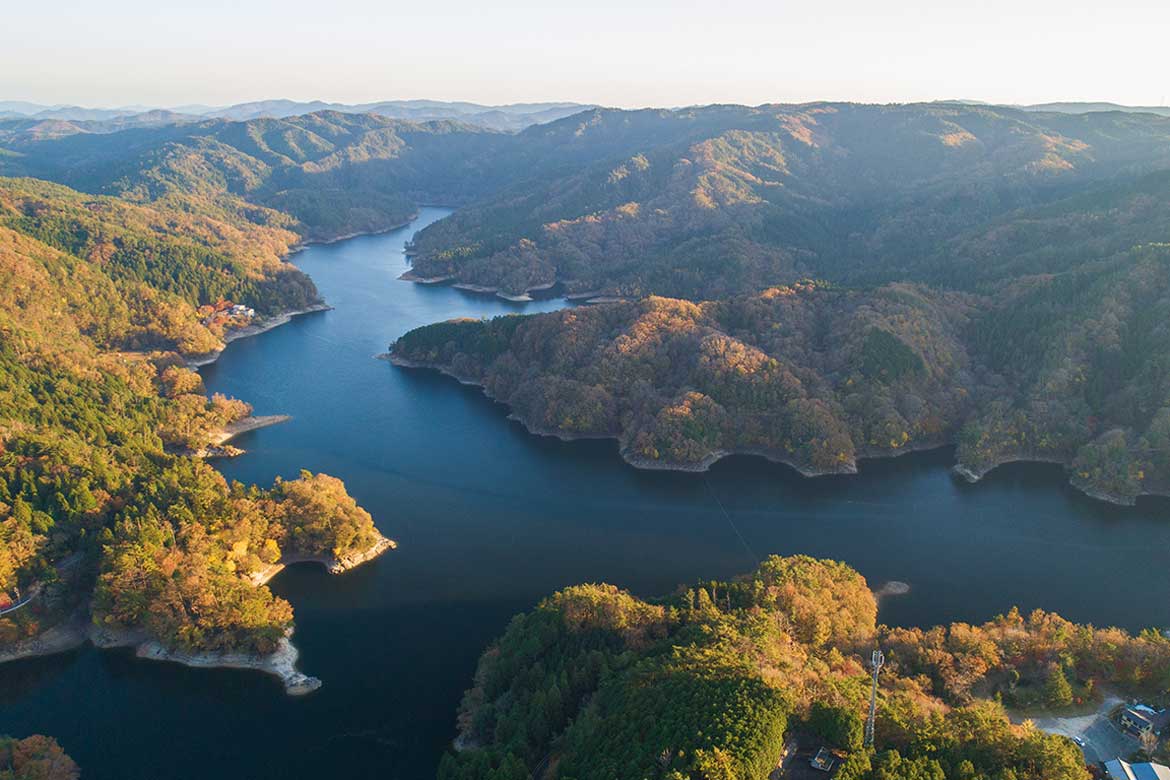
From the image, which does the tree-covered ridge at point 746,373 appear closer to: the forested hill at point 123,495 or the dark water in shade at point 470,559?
the dark water in shade at point 470,559

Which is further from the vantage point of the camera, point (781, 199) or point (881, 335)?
point (781, 199)

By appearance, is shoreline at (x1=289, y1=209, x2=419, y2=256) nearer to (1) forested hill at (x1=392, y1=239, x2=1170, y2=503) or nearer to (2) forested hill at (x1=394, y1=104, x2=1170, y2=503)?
(2) forested hill at (x1=394, y1=104, x2=1170, y2=503)

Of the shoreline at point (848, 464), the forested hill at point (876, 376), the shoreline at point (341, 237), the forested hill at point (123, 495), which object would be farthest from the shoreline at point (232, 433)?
the shoreline at point (341, 237)

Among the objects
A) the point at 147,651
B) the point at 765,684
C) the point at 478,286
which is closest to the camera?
the point at 765,684

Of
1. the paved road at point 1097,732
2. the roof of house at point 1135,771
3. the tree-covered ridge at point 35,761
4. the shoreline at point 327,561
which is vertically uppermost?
the roof of house at point 1135,771

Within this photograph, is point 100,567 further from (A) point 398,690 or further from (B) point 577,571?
(B) point 577,571

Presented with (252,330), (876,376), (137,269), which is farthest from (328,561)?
(137,269)

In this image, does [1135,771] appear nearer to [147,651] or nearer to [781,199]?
[147,651]
